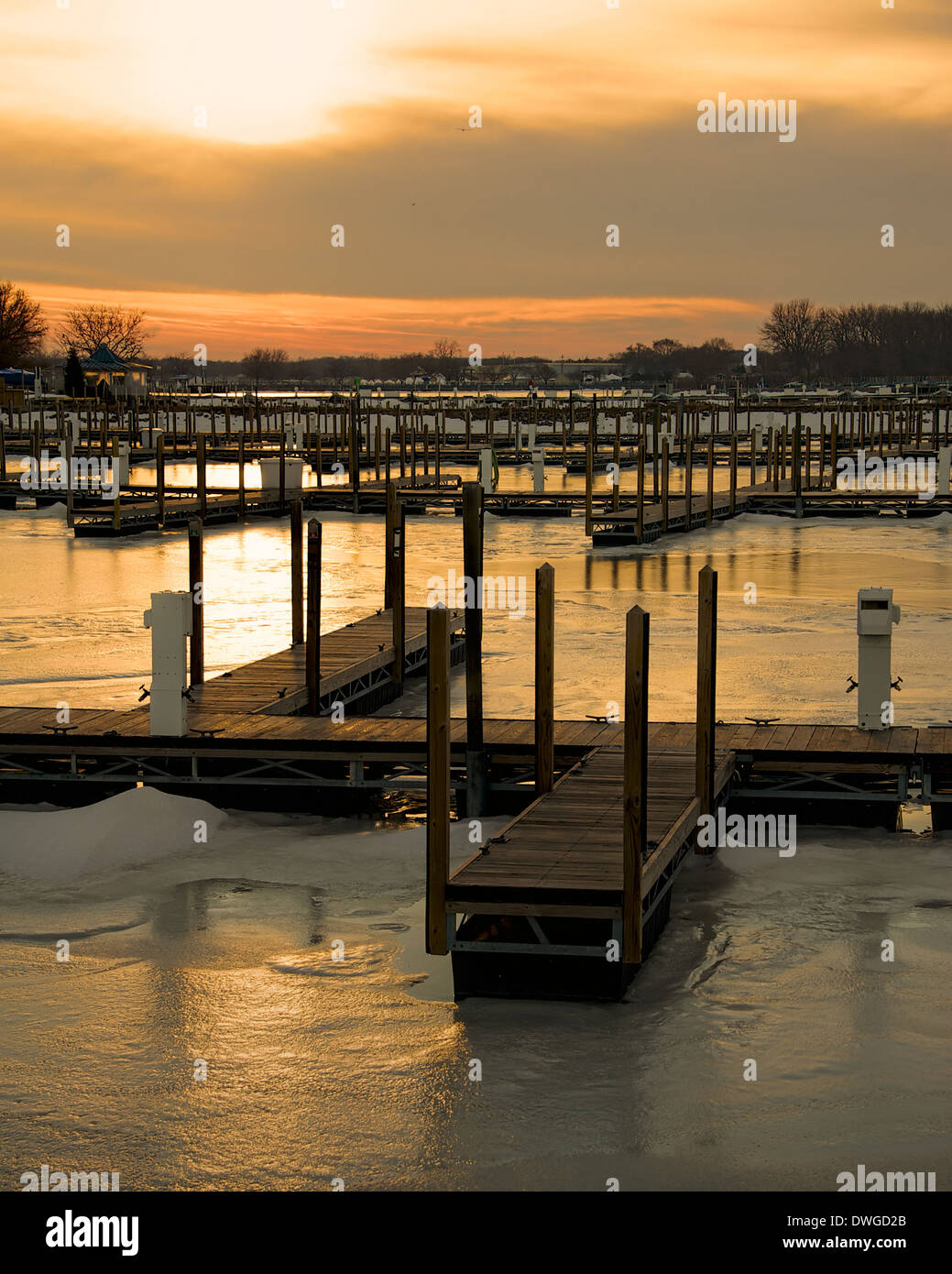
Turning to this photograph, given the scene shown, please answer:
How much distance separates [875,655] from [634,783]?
5.01m

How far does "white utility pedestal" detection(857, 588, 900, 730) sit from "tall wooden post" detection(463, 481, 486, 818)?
3013 mm

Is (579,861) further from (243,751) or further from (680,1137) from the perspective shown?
(243,751)

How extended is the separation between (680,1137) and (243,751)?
→ 6413 millimetres

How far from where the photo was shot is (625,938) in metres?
8.61

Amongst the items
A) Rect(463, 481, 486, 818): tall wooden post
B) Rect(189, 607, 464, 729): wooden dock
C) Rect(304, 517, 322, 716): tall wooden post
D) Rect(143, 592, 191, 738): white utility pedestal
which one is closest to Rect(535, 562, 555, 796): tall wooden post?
Rect(463, 481, 486, 818): tall wooden post

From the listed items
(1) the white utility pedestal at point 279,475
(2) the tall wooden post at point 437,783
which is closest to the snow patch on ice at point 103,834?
(2) the tall wooden post at point 437,783

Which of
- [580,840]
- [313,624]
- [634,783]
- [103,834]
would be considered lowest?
[103,834]

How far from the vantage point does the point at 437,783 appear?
28.5ft

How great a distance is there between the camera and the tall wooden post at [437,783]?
339 inches

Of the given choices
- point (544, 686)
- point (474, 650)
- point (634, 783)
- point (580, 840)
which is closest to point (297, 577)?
point (474, 650)

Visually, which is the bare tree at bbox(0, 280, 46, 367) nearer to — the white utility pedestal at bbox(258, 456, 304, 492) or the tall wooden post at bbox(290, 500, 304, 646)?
the white utility pedestal at bbox(258, 456, 304, 492)

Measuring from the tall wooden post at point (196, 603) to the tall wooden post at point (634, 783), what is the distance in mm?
6973

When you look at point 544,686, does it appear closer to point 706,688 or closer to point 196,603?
point 706,688

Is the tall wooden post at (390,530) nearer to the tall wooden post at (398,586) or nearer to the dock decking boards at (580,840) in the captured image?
the tall wooden post at (398,586)
